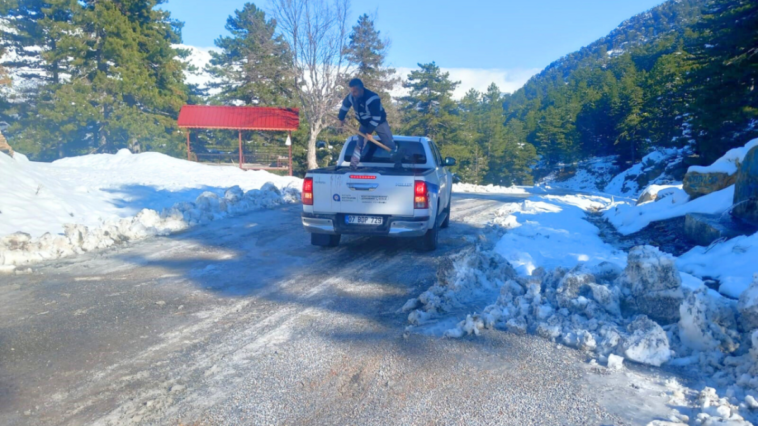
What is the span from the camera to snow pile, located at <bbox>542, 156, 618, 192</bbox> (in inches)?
2581

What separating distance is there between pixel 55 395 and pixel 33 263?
460 cm

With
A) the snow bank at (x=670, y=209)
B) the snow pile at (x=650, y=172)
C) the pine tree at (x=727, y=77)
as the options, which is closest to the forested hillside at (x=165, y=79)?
the pine tree at (x=727, y=77)

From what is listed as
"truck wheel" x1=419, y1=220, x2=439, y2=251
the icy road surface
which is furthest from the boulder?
the icy road surface

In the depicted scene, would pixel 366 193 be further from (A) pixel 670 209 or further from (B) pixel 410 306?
(A) pixel 670 209

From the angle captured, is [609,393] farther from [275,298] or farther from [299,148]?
[299,148]

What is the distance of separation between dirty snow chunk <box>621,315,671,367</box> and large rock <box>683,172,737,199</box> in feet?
23.8

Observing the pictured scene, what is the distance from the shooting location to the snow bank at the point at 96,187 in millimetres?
10281

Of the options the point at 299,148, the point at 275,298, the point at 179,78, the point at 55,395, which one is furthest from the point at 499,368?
the point at 179,78

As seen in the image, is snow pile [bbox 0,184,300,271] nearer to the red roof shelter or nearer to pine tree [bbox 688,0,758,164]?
the red roof shelter

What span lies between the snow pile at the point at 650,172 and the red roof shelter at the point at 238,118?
88.1 feet

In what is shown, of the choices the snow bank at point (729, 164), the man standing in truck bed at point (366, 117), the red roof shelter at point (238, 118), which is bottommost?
the snow bank at point (729, 164)

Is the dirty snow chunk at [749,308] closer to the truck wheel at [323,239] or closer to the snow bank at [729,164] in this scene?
the truck wheel at [323,239]

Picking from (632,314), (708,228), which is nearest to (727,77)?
(708,228)

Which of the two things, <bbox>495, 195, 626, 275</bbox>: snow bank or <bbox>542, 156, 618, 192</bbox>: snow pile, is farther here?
<bbox>542, 156, 618, 192</bbox>: snow pile
